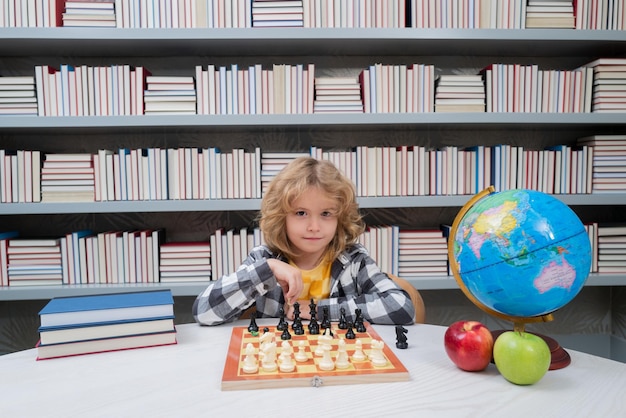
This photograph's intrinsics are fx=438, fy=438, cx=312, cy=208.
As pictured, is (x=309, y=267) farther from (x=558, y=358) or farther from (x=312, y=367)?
(x=558, y=358)

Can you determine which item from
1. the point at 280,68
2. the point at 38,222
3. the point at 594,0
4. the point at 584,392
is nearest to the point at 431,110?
the point at 280,68

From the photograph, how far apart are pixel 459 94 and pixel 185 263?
1781 mm

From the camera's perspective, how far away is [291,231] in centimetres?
143

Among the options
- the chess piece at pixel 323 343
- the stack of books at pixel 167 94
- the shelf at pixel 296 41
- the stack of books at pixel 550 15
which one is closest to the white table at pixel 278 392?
the chess piece at pixel 323 343

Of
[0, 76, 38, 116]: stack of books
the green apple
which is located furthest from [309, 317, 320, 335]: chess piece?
[0, 76, 38, 116]: stack of books

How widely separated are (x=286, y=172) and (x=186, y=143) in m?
1.41

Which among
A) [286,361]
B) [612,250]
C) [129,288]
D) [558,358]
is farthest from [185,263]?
[612,250]

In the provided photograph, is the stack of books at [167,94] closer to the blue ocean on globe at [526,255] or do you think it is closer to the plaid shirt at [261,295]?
the plaid shirt at [261,295]

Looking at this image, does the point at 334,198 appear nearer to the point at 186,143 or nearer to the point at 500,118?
the point at 500,118

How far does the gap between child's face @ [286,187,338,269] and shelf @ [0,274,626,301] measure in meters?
1.11

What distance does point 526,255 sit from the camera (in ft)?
2.72

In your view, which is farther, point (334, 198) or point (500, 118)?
point (500, 118)

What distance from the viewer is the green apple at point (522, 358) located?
→ 80cm

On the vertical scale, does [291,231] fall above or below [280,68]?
below
